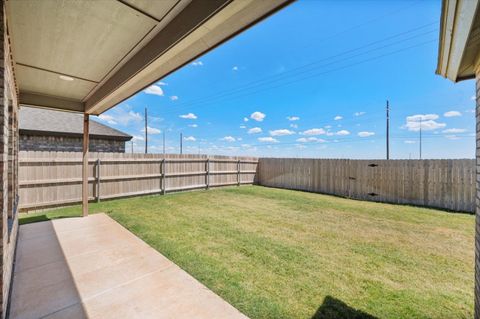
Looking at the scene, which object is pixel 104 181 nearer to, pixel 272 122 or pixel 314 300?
pixel 314 300

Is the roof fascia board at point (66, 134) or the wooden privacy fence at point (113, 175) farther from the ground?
the roof fascia board at point (66, 134)

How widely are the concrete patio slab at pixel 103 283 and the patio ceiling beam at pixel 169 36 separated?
251cm

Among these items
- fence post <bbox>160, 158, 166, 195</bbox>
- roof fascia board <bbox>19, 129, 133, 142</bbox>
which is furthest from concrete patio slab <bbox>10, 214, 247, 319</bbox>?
roof fascia board <bbox>19, 129, 133, 142</bbox>

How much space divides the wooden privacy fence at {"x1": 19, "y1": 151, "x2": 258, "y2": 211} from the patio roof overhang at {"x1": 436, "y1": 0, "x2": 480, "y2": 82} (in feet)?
27.2

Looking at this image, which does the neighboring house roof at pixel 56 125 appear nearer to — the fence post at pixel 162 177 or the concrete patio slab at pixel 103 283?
the fence post at pixel 162 177

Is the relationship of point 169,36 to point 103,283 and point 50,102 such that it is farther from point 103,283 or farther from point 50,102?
point 50,102

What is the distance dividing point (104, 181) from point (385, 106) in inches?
671

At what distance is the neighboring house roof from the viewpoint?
9016 millimetres

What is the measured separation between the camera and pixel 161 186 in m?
8.55

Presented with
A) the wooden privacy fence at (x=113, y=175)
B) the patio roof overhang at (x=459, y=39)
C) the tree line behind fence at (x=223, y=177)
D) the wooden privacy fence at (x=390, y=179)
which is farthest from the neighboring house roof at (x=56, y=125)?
the patio roof overhang at (x=459, y=39)

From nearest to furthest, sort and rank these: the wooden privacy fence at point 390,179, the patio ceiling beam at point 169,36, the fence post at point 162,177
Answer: the patio ceiling beam at point 169,36
the wooden privacy fence at point 390,179
the fence post at point 162,177

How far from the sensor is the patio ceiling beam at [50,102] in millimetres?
4340

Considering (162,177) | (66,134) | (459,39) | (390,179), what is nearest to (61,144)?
(66,134)

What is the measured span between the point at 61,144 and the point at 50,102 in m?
6.83
